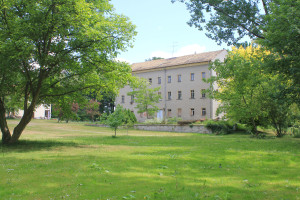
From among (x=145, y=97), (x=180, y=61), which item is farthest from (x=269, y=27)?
(x=180, y=61)

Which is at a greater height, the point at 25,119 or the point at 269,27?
the point at 269,27

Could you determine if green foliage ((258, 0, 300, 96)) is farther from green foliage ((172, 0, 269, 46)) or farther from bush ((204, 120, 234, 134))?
bush ((204, 120, 234, 134))

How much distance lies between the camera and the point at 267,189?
5.93m

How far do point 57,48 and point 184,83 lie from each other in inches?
1539

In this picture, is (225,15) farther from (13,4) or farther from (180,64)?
(180,64)

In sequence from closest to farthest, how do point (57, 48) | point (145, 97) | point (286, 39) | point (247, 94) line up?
point (286, 39) → point (57, 48) → point (247, 94) → point (145, 97)

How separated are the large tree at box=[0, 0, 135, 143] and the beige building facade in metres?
33.5

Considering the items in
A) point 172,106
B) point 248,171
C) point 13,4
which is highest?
point 13,4

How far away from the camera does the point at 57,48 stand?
603 inches

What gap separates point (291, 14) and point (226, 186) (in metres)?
10.3

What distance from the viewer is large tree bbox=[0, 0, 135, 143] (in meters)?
13.9

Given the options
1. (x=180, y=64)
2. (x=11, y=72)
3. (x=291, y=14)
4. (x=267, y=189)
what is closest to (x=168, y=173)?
(x=267, y=189)

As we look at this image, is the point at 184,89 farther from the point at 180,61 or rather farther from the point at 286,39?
the point at 286,39

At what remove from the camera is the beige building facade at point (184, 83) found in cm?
4953
